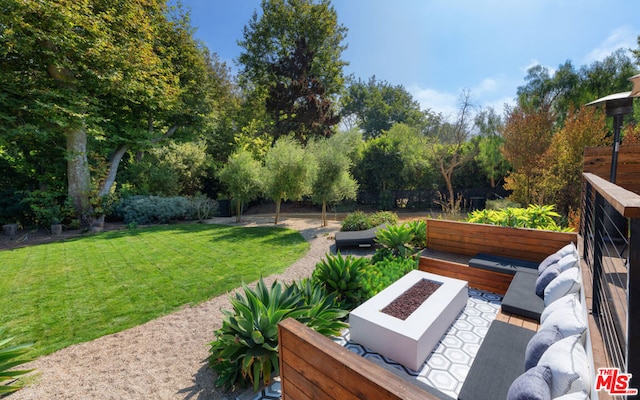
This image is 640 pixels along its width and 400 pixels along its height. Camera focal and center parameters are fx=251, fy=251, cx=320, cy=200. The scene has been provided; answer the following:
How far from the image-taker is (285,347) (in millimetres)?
1723

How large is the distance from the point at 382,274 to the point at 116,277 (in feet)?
17.3

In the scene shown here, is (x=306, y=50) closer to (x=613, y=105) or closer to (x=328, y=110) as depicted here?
(x=328, y=110)

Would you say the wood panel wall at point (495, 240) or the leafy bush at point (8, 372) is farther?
the wood panel wall at point (495, 240)

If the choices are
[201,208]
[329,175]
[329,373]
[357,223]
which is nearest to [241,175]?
[201,208]

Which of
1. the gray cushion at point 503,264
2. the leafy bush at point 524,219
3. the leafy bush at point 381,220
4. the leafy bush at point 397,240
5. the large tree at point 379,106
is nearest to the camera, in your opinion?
the gray cushion at point 503,264

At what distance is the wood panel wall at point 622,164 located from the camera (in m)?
4.44

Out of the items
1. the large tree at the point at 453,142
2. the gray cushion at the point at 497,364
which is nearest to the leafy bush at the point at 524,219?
the gray cushion at the point at 497,364

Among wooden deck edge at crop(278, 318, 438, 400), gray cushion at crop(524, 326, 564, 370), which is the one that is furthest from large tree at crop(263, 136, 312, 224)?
gray cushion at crop(524, 326, 564, 370)

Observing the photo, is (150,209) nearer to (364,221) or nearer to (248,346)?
(364,221)

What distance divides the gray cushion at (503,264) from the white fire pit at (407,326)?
1078 mm

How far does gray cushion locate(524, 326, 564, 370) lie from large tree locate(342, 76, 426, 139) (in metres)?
27.6

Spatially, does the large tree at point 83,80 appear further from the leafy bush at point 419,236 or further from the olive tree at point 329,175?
the leafy bush at point 419,236

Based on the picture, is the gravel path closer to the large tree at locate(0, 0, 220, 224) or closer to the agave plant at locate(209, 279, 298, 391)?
the agave plant at locate(209, 279, 298, 391)

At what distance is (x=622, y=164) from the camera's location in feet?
14.9
